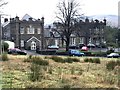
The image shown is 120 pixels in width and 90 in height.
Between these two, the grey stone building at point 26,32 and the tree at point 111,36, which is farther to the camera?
the tree at point 111,36

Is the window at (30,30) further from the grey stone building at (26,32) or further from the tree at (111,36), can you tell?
the tree at (111,36)

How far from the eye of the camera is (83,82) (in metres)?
8.81

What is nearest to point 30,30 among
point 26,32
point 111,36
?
point 26,32

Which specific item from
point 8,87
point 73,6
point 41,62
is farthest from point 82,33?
point 8,87

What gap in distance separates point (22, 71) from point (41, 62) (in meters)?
2.71

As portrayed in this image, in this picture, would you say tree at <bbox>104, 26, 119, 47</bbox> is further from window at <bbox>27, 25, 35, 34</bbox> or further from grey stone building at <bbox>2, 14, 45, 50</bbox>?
window at <bbox>27, 25, 35, 34</bbox>

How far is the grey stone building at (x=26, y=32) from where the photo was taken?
76.9 metres

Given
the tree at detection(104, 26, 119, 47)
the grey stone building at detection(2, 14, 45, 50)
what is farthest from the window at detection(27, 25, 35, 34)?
the tree at detection(104, 26, 119, 47)

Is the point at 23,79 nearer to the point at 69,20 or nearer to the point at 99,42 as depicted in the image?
the point at 69,20

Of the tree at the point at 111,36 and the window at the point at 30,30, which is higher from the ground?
the window at the point at 30,30

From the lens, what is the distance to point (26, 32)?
7944cm

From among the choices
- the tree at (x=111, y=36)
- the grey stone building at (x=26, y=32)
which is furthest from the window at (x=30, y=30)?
the tree at (x=111, y=36)

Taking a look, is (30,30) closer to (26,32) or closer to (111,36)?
(26,32)

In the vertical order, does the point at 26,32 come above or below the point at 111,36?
above
